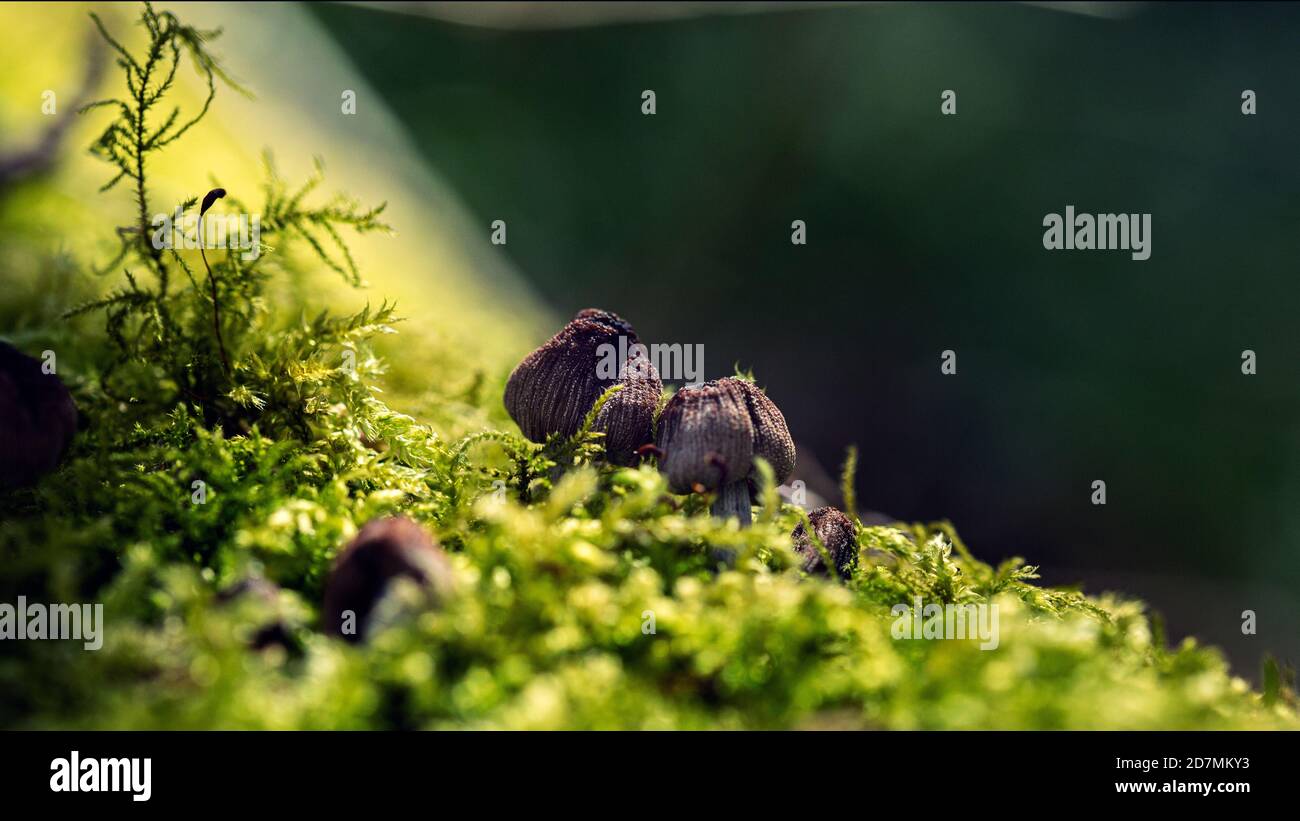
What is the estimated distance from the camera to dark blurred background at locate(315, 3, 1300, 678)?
4.65 m

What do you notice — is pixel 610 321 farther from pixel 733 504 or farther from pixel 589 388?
pixel 733 504

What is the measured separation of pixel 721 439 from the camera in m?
1.55

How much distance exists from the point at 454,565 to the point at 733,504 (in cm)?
61

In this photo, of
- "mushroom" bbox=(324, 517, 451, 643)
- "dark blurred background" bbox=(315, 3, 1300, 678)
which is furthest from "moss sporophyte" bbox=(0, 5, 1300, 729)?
"dark blurred background" bbox=(315, 3, 1300, 678)

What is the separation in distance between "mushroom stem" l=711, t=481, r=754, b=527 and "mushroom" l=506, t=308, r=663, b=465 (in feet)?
0.62

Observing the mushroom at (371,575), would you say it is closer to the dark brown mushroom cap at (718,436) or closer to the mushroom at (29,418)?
the dark brown mushroom cap at (718,436)

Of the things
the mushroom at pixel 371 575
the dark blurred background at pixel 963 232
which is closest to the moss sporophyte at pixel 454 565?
the mushroom at pixel 371 575

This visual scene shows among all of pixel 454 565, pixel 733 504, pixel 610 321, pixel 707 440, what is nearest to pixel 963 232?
pixel 610 321

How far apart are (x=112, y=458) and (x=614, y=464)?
0.95 m

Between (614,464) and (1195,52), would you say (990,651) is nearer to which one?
(614,464)

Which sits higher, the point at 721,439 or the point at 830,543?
the point at 721,439

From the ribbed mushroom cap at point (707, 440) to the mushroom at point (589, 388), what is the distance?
3.7 inches

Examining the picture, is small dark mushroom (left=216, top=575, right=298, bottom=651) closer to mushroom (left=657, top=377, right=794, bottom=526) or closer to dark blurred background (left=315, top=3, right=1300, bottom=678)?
mushroom (left=657, top=377, right=794, bottom=526)

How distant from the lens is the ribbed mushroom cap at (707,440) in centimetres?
155
